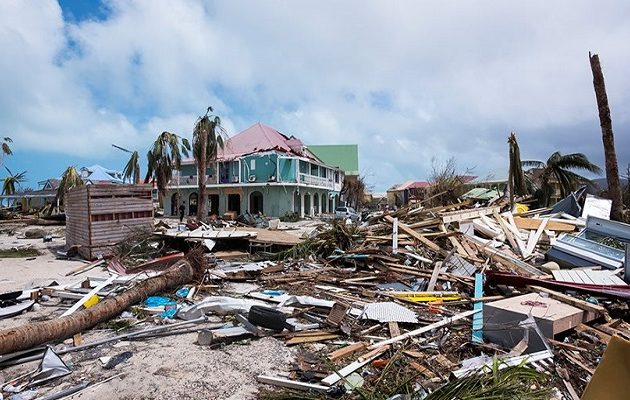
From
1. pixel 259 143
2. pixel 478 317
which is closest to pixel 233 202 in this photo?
pixel 259 143

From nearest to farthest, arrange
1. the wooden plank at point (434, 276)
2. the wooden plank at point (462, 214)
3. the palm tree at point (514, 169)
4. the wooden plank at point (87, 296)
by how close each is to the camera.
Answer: the wooden plank at point (87, 296)
the wooden plank at point (434, 276)
the wooden plank at point (462, 214)
the palm tree at point (514, 169)

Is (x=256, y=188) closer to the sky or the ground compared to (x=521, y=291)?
closer to the sky

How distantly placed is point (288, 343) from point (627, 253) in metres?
6.67

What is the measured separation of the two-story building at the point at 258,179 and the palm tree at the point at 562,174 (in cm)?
1776

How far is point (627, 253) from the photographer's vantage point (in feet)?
23.9

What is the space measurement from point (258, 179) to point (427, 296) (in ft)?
89.6

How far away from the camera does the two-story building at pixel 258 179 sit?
107 feet

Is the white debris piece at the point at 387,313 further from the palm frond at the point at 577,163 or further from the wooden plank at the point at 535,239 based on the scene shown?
the palm frond at the point at 577,163

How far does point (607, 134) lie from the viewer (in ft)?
39.4

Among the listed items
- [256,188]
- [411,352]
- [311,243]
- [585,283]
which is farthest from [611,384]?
[256,188]

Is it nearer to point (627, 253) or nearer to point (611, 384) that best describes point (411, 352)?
point (611, 384)

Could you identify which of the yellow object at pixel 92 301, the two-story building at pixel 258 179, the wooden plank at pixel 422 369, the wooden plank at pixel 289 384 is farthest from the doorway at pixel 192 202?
the wooden plank at pixel 422 369

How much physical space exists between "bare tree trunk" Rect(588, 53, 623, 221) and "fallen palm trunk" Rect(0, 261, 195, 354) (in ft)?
41.5

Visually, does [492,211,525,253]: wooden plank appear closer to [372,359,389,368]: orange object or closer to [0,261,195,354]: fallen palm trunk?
[372,359,389,368]: orange object
